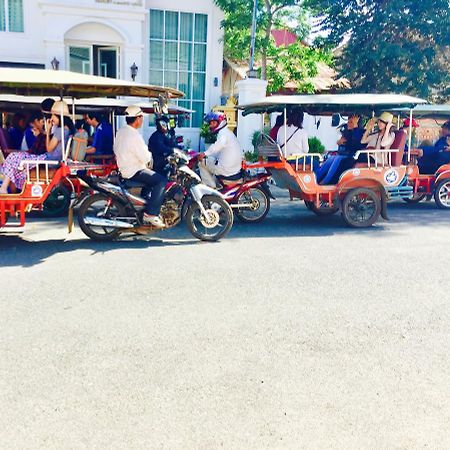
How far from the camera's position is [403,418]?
3.35m

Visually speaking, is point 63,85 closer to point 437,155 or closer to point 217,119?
point 217,119

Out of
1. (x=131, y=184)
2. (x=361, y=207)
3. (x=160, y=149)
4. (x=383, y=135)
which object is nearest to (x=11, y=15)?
(x=160, y=149)

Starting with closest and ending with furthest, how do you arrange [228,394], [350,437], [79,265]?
[350,437] < [228,394] < [79,265]

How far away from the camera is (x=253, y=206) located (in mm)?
9391

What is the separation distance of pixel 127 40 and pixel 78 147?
7.65m

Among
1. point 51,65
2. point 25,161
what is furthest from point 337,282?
point 51,65

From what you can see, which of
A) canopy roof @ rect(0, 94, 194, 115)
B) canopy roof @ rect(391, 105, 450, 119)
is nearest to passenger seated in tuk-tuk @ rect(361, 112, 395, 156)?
canopy roof @ rect(391, 105, 450, 119)

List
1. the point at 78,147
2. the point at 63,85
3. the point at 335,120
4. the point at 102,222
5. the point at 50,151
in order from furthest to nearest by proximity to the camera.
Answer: the point at 335,120, the point at 78,147, the point at 50,151, the point at 102,222, the point at 63,85

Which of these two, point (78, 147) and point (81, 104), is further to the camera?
point (81, 104)

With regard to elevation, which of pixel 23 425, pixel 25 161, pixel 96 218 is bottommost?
pixel 23 425

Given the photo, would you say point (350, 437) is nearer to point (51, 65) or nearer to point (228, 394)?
point (228, 394)

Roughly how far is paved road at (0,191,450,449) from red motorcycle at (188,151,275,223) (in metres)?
1.87

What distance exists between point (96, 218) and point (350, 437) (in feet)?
17.2

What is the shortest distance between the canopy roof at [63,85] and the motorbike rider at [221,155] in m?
0.83
